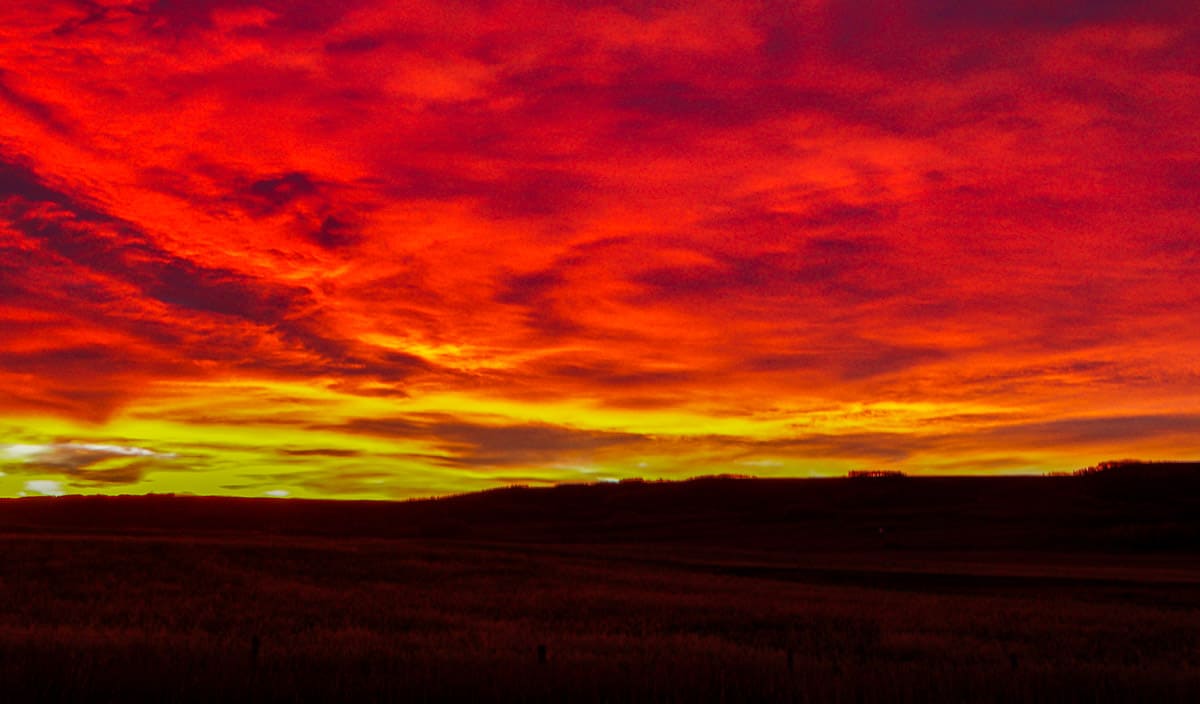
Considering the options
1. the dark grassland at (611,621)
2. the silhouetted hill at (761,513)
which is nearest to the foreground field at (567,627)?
the dark grassland at (611,621)

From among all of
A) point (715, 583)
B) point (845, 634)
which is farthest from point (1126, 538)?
point (845, 634)

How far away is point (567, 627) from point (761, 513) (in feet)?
294

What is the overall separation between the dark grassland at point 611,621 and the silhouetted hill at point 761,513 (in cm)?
166

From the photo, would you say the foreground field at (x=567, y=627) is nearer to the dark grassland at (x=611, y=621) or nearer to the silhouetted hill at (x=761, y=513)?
the dark grassland at (x=611, y=621)

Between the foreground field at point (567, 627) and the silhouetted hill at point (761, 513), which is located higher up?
the silhouetted hill at point (761, 513)

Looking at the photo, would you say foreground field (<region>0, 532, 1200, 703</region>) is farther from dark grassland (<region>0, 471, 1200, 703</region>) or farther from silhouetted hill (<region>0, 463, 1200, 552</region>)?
silhouetted hill (<region>0, 463, 1200, 552</region>)

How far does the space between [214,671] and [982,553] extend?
63.8 m

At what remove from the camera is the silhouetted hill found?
272ft

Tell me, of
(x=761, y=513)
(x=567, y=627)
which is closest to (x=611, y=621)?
(x=567, y=627)

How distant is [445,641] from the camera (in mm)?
18109

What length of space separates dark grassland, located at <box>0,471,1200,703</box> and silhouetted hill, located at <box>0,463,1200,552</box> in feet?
5.45

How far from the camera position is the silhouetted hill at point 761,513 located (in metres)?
82.9

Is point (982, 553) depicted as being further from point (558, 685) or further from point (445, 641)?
point (558, 685)

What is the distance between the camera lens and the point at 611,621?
81.7 ft
